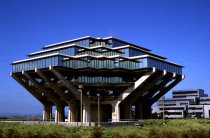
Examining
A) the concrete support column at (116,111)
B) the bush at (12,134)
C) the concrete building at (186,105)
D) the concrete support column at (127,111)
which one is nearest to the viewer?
the bush at (12,134)

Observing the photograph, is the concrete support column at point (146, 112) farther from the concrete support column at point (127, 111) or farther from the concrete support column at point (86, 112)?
the concrete support column at point (86, 112)

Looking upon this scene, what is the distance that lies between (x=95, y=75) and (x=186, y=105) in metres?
99.3

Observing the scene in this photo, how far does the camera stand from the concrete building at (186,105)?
15562 cm

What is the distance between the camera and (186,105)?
164375mm

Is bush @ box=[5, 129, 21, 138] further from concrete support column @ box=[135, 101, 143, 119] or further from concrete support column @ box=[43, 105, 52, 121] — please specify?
concrete support column @ box=[43, 105, 52, 121]

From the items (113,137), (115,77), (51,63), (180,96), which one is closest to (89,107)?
(115,77)

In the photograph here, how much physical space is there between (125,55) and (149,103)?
20.5m

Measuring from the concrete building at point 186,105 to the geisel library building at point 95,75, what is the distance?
73.6 metres

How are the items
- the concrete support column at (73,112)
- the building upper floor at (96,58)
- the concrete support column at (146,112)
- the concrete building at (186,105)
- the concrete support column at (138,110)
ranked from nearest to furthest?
the building upper floor at (96,58)
the concrete support column at (73,112)
the concrete support column at (138,110)
the concrete support column at (146,112)
the concrete building at (186,105)

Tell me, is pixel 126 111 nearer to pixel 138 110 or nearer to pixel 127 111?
pixel 127 111

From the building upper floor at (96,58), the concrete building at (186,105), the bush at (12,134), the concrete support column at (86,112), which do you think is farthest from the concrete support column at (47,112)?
the concrete building at (186,105)

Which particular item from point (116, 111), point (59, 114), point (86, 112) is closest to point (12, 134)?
point (86, 112)

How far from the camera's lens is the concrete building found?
15562 centimetres

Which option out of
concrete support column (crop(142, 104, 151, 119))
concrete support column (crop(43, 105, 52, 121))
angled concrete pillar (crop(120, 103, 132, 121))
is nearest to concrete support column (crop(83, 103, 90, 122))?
angled concrete pillar (crop(120, 103, 132, 121))
